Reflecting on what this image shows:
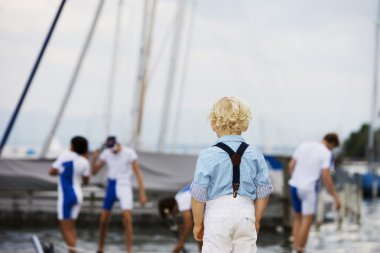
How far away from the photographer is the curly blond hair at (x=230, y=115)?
512 centimetres

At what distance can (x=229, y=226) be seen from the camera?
16.7 ft

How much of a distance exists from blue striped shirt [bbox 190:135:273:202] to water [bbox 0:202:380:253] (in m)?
6.86

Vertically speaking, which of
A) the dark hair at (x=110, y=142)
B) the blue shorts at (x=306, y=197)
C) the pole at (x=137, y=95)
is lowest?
the blue shorts at (x=306, y=197)

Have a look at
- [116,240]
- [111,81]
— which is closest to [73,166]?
[116,240]

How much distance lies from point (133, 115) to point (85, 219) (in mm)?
3730

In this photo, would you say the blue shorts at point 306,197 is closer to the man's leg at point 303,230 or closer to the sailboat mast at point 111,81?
the man's leg at point 303,230

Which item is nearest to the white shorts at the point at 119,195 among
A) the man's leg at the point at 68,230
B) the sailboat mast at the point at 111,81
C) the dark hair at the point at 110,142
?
the dark hair at the point at 110,142

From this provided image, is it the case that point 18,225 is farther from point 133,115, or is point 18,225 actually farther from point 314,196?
point 314,196

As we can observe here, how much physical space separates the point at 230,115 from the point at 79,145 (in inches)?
221

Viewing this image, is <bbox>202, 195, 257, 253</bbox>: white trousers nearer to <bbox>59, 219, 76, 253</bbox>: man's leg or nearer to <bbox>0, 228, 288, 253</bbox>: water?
<bbox>59, 219, 76, 253</bbox>: man's leg

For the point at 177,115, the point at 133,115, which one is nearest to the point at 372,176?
the point at 177,115

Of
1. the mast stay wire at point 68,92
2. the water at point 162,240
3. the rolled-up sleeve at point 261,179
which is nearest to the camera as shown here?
the rolled-up sleeve at point 261,179

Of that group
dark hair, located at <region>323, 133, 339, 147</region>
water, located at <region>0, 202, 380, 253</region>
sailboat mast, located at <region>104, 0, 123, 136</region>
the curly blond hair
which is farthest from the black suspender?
sailboat mast, located at <region>104, 0, 123, 136</region>

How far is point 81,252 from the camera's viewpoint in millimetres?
11250
